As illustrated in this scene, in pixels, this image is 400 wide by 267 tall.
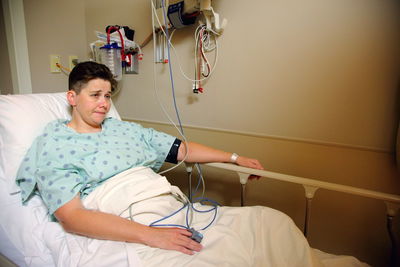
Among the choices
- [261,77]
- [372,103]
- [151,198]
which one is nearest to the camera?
[151,198]

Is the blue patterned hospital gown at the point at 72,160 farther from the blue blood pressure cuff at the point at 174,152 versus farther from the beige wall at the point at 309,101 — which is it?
the beige wall at the point at 309,101

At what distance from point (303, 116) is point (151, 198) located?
876mm

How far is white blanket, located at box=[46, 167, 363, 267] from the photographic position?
715mm

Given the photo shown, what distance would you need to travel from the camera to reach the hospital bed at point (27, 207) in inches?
32.2

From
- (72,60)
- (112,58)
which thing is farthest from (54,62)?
(112,58)

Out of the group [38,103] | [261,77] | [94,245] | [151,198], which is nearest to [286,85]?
[261,77]

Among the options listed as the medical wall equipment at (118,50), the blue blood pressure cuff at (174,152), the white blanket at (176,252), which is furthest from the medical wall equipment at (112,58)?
the white blanket at (176,252)

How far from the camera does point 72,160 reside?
2.98 feet

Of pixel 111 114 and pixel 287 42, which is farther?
pixel 111 114

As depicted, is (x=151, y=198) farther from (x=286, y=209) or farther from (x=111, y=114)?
(x=286, y=209)

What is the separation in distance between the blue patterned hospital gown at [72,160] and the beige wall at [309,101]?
62 centimetres

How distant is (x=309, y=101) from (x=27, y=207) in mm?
1365

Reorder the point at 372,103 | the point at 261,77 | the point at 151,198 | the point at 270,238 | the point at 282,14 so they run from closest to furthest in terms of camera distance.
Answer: the point at 270,238
the point at 151,198
the point at 372,103
the point at 282,14
the point at 261,77

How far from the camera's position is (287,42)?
1.23 meters
